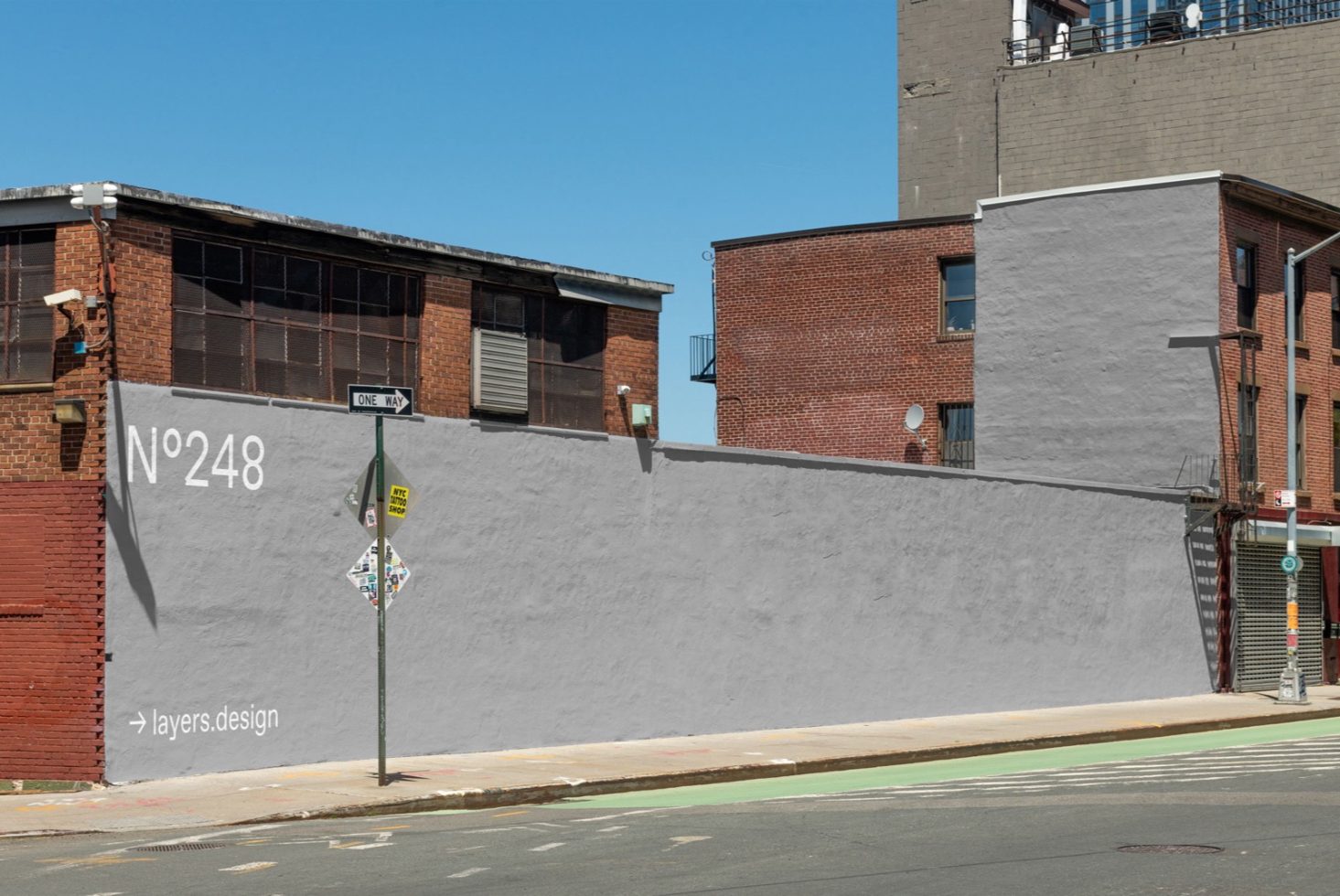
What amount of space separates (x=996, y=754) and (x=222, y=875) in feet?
46.4

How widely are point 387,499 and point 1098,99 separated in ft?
113

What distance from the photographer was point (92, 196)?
64.4ft

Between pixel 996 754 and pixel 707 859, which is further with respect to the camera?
pixel 996 754

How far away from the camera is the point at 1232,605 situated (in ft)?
123

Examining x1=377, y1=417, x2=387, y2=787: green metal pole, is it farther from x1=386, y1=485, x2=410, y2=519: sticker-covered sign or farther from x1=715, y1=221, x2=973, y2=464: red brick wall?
x1=715, y1=221, x2=973, y2=464: red brick wall

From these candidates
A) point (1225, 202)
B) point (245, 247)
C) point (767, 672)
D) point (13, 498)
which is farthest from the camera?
point (1225, 202)

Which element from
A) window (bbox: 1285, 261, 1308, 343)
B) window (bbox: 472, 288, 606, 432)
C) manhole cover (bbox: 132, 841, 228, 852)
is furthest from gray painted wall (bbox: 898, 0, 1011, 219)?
manhole cover (bbox: 132, 841, 228, 852)

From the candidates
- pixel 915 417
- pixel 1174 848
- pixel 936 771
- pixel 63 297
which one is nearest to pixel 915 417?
pixel 915 417

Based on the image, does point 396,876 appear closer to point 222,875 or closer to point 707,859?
point 222,875

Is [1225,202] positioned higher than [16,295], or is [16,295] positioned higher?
[1225,202]

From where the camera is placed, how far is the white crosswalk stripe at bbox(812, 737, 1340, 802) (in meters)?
18.8

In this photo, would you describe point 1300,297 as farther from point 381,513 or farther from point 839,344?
point 381,513

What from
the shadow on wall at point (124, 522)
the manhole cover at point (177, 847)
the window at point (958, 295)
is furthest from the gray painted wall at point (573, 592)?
the window at point (958, 295)

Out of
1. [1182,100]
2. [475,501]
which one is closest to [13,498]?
[475,501]
